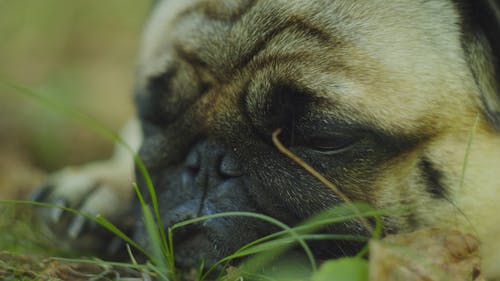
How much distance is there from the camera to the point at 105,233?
223 cm

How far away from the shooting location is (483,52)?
1.68 metres

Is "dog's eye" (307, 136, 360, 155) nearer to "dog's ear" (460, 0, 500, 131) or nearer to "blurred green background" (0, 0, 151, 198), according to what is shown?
"dog's ear" (460, 0, 500, 131)

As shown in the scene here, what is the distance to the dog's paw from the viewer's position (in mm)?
2203

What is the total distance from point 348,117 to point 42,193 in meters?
1.32

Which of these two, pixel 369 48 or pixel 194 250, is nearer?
pixel 369 48

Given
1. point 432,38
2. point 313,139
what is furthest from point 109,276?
point 432,38

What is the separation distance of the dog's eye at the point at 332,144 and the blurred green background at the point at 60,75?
1.26 m

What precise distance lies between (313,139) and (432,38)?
40 centimetres

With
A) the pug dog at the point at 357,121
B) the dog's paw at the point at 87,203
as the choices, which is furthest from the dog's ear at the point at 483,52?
the dog's paw at the point at 87,203

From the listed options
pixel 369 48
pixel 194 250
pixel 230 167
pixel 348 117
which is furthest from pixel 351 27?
pixel 194 250

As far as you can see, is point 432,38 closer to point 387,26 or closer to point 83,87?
point 387,26

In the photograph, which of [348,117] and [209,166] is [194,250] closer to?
[209,166]

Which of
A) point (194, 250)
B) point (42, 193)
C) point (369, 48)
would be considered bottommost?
point (194, 250)

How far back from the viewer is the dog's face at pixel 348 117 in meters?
1.62
